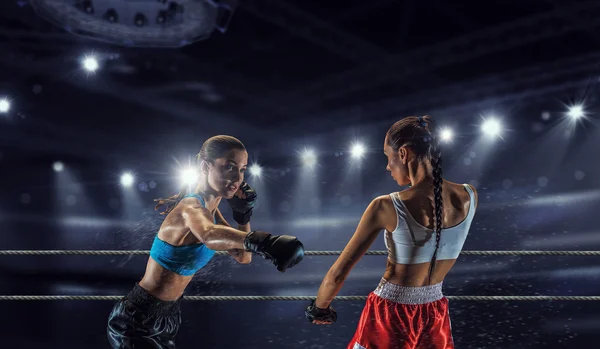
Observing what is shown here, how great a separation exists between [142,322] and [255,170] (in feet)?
41.2

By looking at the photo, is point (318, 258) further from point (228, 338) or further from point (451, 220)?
point (451, 220)

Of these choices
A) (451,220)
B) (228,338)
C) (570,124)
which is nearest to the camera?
(451,220)

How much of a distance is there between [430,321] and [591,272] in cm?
1285

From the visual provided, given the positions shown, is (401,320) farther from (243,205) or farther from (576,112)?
(576,112)

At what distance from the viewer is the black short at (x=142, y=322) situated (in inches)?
82.2

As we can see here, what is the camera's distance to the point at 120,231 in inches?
577

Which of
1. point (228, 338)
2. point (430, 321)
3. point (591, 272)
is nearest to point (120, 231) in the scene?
point (228, 338)

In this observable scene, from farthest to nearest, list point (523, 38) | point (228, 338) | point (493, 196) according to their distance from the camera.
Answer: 1. point (493, 196)
2. point (523, 38)
3. point (228, 338)

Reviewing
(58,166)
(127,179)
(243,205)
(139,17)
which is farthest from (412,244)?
(127,179)

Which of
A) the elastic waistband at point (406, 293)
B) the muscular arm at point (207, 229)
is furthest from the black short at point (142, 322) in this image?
the elastic waistband at point (406, 293)

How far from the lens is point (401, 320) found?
1799 millimetres

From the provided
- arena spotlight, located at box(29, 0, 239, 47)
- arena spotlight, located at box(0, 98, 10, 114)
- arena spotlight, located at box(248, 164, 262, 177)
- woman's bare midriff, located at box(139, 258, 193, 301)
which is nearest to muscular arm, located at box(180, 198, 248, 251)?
woman's bare midriff, located at box(139, 258, 193, 301)

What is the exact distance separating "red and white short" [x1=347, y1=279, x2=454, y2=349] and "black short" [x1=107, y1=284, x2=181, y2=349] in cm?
72

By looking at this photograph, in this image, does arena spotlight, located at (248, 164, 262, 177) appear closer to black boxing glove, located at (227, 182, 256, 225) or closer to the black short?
black boxing glove, located at (227, 182, 256, 225)
